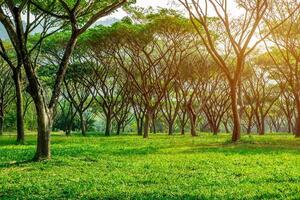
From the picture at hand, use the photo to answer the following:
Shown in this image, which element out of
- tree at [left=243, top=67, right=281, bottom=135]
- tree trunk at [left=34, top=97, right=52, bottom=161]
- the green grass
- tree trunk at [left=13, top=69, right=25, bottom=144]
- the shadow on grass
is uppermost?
tree at [left=243, top=67, right=281, bottom=135]

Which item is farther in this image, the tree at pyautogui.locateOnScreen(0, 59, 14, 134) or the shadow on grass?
the tree at pyautogui.locateOnScreen(0, 59, 14, 134)

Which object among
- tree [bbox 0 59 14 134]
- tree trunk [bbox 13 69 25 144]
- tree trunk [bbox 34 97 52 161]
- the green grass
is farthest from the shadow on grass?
tree [bbox 0 59 14 134]

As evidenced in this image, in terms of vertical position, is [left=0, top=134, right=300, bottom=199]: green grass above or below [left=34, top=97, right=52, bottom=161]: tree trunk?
below

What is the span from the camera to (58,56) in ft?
184

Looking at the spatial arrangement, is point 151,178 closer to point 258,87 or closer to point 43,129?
point 43,129

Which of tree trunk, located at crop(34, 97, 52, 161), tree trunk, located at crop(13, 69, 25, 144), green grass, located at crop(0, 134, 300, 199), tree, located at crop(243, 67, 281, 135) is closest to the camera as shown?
green grass, located at crop(0, 134, 300, 199)

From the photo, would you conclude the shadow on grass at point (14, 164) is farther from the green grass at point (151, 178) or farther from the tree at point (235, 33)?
the tree at point (235, 33)

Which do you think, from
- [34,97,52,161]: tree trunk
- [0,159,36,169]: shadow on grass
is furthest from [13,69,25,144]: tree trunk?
[0,159,36,169]: shadow on grass

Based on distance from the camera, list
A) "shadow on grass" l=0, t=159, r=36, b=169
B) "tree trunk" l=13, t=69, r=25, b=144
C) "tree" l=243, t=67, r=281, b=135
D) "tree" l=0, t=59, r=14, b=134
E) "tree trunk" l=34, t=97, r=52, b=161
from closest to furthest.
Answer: "shadow on grass" l=0, t=159, r=36, b=169 < "tree trunk" l=34, t=97, r=52, b=161 < "tree trunk" l=13, t=69, r=25, b=144 < "tree" l=0, t=59, r=14, b=134 < "tree" l=243, t=67, r=281, b=135

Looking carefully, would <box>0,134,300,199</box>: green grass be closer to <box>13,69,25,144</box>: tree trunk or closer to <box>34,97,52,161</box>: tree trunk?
<box>34,97,52,161</box>: tree trunk

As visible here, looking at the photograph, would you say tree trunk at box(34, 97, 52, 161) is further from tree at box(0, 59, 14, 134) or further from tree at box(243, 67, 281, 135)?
tree at box(243, 67, 281, 135)

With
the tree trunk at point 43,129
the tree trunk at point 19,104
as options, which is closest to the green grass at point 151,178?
the tree trunk at point 43,129

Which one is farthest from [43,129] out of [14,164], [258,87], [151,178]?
[258,87]

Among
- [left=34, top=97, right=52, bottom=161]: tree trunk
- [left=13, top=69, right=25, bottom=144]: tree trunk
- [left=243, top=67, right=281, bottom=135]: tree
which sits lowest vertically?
[left=34, top=97, right=52, bottom=161]: tree trunk
